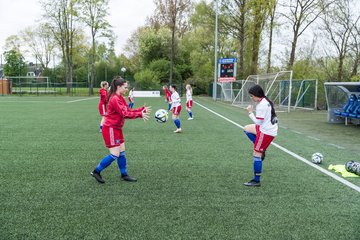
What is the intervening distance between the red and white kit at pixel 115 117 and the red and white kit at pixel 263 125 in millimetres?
1865

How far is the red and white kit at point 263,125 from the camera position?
5.41 metres

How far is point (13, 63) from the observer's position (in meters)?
76.4

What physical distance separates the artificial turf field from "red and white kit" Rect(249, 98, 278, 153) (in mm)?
712

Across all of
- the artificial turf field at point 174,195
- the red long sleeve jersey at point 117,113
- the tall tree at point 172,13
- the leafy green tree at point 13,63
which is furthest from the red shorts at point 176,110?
the leafy green tree at point 13,63

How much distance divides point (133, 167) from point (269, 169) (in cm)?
268

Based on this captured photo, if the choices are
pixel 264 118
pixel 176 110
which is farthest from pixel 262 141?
pixel 176 110

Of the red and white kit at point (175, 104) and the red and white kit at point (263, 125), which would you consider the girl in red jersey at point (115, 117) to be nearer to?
the red and white kit at point (263, 125)

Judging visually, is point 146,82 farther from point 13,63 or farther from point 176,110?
point 13,63

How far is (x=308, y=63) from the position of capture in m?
29.1

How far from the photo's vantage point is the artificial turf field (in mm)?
3934

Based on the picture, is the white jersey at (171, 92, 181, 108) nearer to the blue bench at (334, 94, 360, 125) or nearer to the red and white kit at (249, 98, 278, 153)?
the red and white kit at (249, 98, 278, 153)

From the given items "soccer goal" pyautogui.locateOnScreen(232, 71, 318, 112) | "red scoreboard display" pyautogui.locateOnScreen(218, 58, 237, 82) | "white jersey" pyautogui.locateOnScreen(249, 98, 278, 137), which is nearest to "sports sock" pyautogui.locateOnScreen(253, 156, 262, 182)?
"white jersey" pyautogui.locateOnScreen(249, 98, 278, 137)

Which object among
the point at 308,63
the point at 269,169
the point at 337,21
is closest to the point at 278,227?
the point at 269,169

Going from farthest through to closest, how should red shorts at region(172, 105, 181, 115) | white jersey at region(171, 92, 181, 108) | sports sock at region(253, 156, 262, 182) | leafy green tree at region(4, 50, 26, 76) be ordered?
leafy green tree at region(4, 50, 26, 76)
white jersey at region(171, 92, 181, 108)
red shorts at region(172, 105, 181, 115)
sports sock at region(253, 156, 262, 182)
